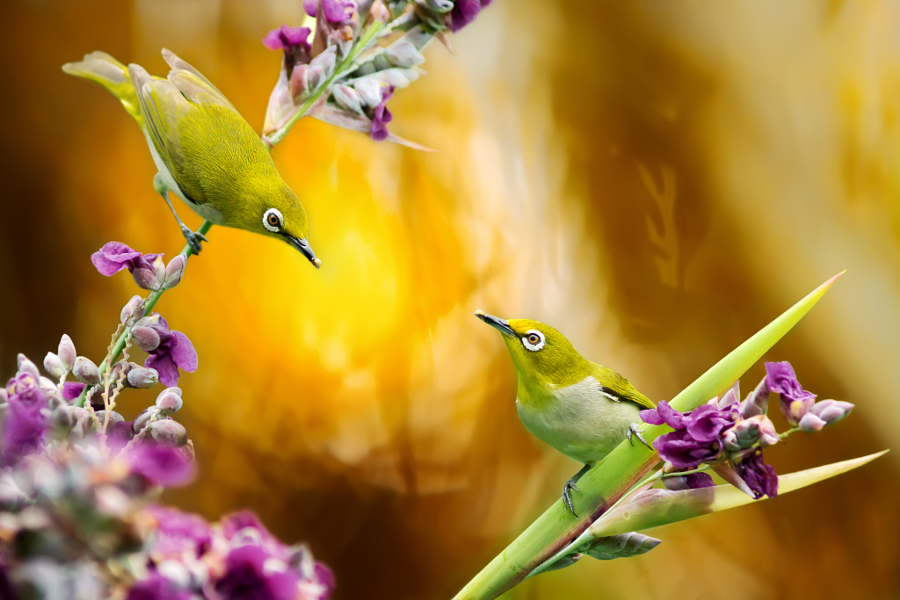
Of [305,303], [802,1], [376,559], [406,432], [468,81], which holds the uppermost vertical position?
[802,1]

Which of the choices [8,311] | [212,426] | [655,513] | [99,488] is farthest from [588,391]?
[8,311]

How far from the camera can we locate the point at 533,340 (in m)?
0.43

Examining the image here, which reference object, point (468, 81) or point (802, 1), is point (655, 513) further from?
point (802, 1)

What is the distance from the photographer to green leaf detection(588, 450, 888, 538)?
25 centimetres

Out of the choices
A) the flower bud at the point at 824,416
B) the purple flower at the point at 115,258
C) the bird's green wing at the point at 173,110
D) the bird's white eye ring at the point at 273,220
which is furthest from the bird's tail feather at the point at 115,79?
the flower bud at the point at 824,416

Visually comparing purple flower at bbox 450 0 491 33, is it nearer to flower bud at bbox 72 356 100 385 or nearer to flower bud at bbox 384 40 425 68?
flower bud at bbox 384 40 425 68

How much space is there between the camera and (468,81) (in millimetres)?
803

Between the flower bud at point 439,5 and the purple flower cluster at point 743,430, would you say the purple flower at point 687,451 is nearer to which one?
the purple flower cluster at point 743,430

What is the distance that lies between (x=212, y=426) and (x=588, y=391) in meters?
0.48

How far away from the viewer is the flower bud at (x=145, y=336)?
0.86 ft

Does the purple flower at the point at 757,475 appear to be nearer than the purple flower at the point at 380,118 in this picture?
Yes

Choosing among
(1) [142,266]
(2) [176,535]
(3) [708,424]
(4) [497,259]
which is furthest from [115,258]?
(4) [497,259]

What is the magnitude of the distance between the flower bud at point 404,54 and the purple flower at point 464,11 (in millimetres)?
27

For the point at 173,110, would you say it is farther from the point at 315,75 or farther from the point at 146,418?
the point at 146,418
